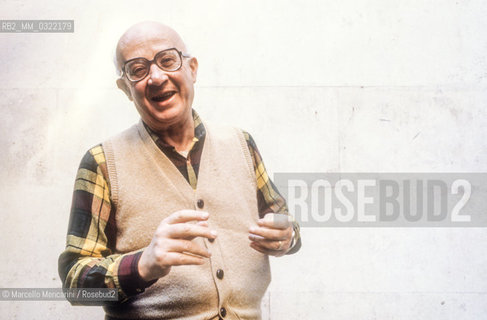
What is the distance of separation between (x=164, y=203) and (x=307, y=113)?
75 cm

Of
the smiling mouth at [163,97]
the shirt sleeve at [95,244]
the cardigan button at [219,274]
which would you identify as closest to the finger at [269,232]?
the cardigan button at [219,274]

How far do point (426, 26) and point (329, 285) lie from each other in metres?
0.99

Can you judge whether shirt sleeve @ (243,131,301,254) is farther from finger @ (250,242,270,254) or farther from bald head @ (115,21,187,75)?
bald head @ (115,21,187,75)

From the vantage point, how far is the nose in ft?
3.07

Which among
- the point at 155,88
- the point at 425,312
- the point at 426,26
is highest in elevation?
the point at 426,26

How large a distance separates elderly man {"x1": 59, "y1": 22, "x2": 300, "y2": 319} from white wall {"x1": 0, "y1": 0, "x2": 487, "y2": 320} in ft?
1.69

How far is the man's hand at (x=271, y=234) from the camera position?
36.2 inches

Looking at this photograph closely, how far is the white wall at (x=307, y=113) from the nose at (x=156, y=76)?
1.82ft

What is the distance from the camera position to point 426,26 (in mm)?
1555

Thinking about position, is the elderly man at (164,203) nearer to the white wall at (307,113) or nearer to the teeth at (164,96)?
the teeth at (164,96)

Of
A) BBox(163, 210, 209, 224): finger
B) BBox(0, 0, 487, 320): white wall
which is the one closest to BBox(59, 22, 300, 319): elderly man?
BBox(163, 210, 209, 224): finger

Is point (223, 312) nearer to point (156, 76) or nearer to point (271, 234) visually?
point (271, 234)

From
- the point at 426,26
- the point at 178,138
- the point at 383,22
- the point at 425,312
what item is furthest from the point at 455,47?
the point at 178,138

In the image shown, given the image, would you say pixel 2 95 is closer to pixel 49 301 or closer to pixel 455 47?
pixel 49 301
